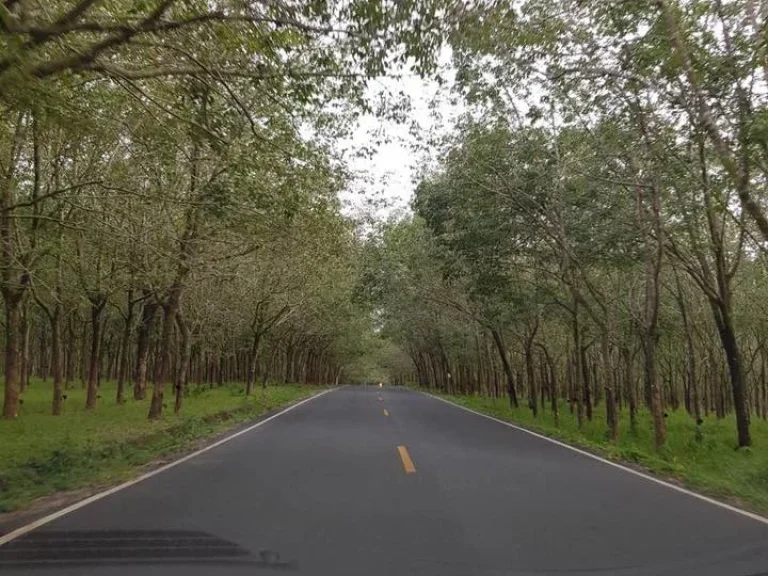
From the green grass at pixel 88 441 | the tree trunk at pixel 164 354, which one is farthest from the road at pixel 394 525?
the tree trunk at pixel 164 354

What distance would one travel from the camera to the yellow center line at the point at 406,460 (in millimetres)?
10812

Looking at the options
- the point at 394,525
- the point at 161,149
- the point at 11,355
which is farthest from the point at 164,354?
the point at 394,525

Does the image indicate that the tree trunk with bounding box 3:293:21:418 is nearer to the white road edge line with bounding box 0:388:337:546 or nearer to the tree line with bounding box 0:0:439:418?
the tree line with bounding box 0:0:439:418

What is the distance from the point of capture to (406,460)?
39.2 ft

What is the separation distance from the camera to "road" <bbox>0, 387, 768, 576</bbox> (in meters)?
5.74

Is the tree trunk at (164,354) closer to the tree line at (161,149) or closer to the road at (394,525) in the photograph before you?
the tree line at (161,149)

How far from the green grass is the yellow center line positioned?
165 inches

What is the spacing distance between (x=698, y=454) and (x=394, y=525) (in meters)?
12.0

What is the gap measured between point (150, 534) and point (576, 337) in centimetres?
1869

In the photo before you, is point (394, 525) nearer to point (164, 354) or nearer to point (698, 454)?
point (698, 454)

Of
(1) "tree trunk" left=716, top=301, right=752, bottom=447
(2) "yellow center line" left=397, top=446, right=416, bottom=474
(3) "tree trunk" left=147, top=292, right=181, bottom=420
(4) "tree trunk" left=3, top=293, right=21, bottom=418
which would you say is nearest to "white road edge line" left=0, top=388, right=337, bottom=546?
(2) "yellow center line" left=397, top=446, right=416, bottom=474

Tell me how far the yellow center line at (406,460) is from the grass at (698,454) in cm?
387

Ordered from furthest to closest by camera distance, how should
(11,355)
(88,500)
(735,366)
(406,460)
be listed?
(11,355) → (735,366) → (406,460) → (88,500)

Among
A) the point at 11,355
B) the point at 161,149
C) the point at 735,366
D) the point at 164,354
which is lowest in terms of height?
the point at 735,366
